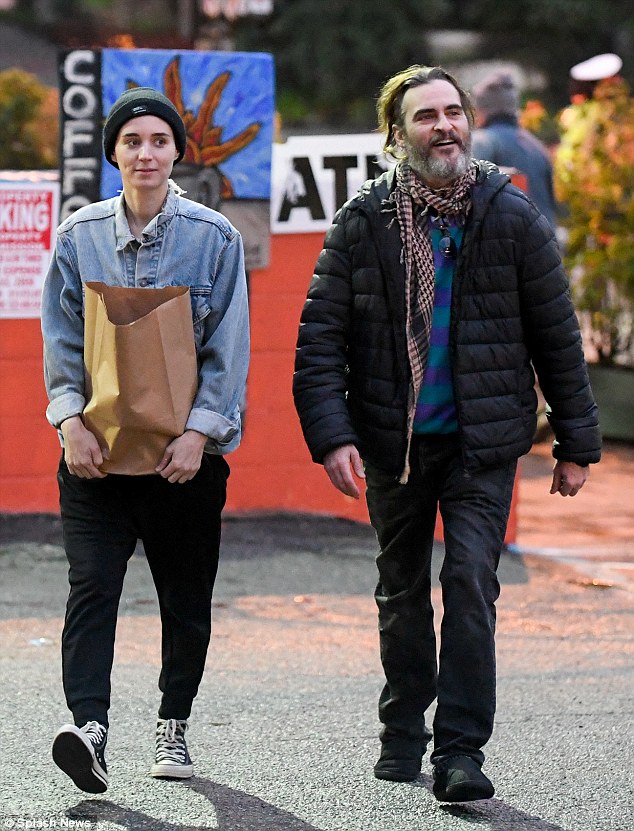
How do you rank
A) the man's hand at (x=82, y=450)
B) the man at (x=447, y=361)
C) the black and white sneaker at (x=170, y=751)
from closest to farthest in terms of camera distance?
1. the man's hand at (x=82, y=450)
2. the man at (x=447, y=361)
3. the black and white sneaker at (x=170, y=751)

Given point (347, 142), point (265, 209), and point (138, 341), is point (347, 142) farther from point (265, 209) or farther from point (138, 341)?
point (138, 341)

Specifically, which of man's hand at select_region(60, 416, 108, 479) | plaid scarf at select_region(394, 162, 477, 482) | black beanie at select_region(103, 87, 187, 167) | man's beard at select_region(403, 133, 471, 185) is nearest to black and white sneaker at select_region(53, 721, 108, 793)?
man's hand at select_region(60, 416, 108, 479)

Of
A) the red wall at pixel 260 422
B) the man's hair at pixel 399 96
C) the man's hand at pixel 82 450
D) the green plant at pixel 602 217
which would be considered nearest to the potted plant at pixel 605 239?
the green plant at pixel 602 217

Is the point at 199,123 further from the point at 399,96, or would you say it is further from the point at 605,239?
the point at 605,239

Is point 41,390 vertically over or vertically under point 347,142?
under

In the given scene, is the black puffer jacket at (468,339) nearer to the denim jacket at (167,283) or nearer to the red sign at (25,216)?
the denim jacket at (167,283)

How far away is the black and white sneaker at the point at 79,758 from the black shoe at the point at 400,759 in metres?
0.86

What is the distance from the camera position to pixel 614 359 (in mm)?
11680

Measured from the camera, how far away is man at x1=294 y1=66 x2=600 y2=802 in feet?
14.3

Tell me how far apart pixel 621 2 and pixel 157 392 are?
122ft

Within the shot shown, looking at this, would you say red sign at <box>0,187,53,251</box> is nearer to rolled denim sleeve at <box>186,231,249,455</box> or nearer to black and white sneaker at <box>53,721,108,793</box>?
rolled denim sleeve at <box>186,231,249,455</box>

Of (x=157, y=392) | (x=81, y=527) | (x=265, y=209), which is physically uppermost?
(x=265, y=209)

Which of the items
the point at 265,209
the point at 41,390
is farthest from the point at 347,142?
the point at 41,390

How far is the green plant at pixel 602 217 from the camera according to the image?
11.3 metres
